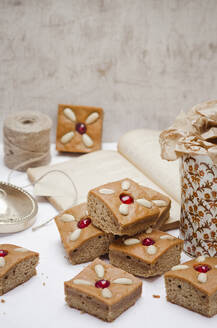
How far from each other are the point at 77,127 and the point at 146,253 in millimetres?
670

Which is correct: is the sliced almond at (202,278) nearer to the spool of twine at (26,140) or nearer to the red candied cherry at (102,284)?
the red candied cherry at (102,284)

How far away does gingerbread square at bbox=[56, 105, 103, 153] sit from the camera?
1770mm

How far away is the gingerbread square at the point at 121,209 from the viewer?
4.01 feet

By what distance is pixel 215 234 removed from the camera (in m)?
1.24

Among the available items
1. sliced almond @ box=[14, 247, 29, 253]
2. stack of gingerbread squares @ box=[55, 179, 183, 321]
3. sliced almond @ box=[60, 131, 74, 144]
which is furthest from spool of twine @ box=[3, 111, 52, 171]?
sliced almond @ box=[14, 247, 29, 253]

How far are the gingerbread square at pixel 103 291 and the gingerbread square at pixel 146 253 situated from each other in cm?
6

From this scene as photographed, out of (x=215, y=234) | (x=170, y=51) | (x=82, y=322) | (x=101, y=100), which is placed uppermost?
(x=170, y=51)

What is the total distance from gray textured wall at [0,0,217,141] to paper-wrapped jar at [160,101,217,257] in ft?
1.84

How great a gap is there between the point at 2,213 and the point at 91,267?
34 centimetres

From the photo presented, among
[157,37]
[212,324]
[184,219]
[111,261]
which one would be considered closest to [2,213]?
[111,261]

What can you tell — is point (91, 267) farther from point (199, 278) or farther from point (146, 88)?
point (146, 88)

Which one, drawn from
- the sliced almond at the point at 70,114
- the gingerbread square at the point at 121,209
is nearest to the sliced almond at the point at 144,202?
the gingerbread square at the point at 121,209

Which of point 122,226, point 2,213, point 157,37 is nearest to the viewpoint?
point 122,226

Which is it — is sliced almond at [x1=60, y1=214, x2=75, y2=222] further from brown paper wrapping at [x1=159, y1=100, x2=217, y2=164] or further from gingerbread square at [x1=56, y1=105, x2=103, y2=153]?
gingerbread square at [x1=56, y1=105, x2=103, y2=153]
